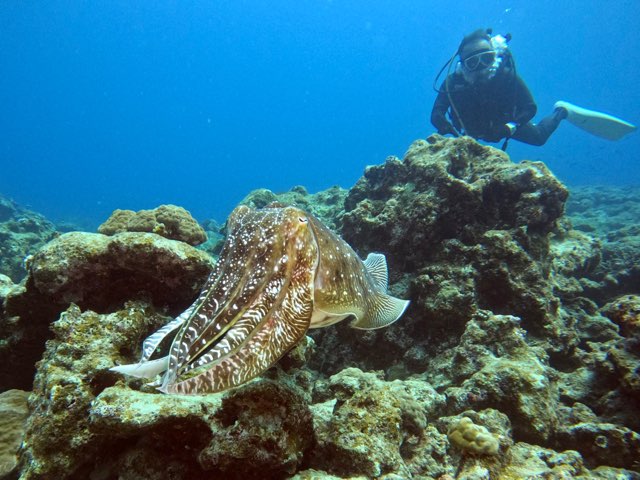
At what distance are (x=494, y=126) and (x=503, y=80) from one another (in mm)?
1634

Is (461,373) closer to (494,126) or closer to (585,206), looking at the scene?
(494,126)

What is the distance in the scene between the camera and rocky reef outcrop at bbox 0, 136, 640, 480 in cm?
266

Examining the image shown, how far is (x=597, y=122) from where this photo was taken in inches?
620

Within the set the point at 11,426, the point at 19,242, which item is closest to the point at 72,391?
the point at 11,426

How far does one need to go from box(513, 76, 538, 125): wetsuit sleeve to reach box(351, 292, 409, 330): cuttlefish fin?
1225 cm

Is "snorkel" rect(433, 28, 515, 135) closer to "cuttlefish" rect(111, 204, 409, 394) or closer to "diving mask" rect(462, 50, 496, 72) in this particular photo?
"diving mask" rect(462, 50, 496, 72)

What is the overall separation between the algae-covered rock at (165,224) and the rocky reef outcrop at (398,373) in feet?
4.84

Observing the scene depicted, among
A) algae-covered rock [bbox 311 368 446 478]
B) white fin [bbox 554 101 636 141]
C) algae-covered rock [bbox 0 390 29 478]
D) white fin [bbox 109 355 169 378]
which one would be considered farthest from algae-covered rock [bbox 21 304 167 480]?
white fin [bbox 554 101 636 141]

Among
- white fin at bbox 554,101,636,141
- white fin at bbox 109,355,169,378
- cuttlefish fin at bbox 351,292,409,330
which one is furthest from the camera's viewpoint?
white fin at bbox 554,101,636,141

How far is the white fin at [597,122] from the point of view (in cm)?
1546

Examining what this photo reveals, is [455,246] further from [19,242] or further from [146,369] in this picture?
[19,242]

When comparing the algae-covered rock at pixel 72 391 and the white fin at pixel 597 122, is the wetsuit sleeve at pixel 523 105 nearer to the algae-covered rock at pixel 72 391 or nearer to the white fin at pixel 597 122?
the white fin at pixel 597 122

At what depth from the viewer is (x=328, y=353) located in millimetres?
5348

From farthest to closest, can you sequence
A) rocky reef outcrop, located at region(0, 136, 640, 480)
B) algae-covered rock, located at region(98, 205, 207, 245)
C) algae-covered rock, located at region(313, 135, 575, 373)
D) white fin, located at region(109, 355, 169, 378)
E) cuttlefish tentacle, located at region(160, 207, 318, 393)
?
algae-covered rock, located at region(98, 205, 207, 245)
algae-covered rock, located at region(313, 135, 575, 373)
rocky reef outcrop, located at region(0, 136, 640, 480)
white fin, located at region(109, 355, 169, 378)
cuttlefish tentacle, located at region(160, 207, 318, 393)
